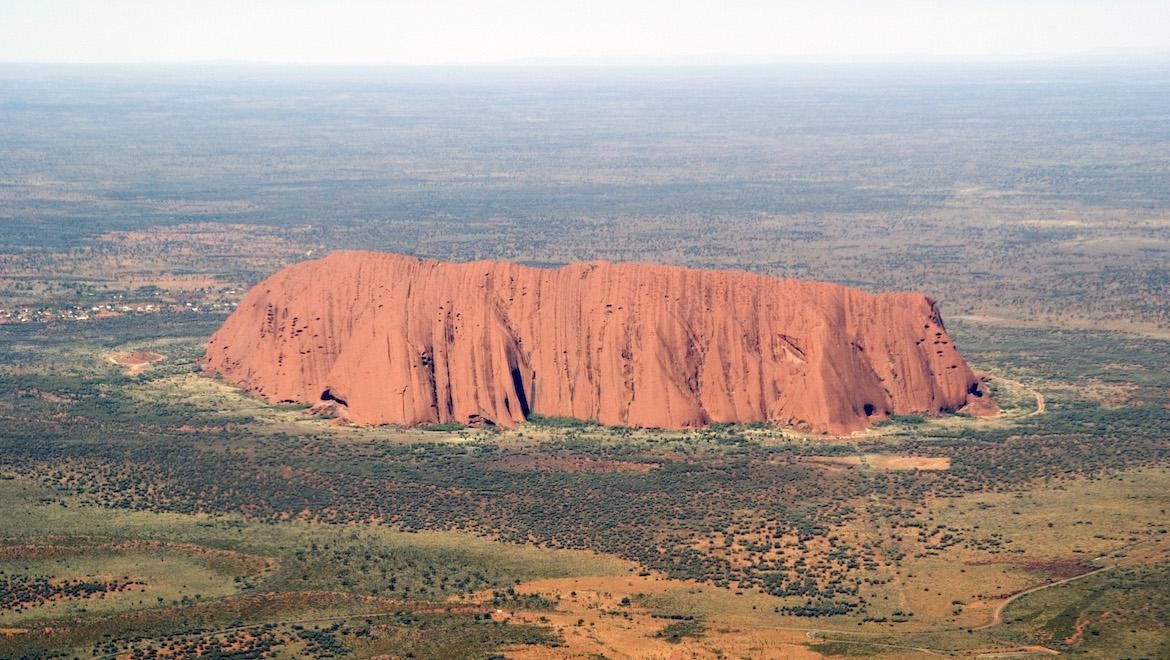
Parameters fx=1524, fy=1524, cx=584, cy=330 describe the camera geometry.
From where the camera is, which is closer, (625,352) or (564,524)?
(564,524)

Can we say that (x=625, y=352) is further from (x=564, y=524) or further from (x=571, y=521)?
(x=564, y=524)

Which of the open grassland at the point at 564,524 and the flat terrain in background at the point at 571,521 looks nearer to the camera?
the flat terrain in background at the point at 571,521

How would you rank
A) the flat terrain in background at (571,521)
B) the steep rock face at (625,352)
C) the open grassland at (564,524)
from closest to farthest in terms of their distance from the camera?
the flat terrain in background at (571,521)
the open grassland at (564,524)
the steep rock face at (625,352)

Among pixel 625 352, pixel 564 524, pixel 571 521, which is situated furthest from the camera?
pixel 625 352

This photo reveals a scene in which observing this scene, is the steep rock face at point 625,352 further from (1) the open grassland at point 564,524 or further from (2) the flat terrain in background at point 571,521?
(1) the open grassland at point 564,524

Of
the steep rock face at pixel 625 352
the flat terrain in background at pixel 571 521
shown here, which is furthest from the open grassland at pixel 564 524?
the steep rock face at pixel 625 352

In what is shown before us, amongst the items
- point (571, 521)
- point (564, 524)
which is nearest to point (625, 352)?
point (571, 521)

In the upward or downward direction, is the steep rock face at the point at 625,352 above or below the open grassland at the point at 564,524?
above

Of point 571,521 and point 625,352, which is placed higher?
point 625,352

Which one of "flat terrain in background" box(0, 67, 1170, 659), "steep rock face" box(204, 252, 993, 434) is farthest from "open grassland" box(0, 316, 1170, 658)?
"steep rock face" box(204, 252, 993, 434)

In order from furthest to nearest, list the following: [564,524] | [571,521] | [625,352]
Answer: [625,352] < [571,521] < [564,524]
